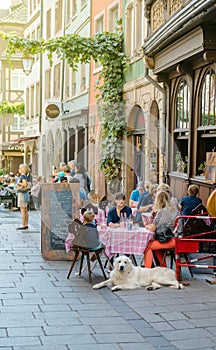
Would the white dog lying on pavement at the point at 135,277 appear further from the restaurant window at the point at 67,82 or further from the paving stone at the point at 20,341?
the restaurant window at the point at 67,82

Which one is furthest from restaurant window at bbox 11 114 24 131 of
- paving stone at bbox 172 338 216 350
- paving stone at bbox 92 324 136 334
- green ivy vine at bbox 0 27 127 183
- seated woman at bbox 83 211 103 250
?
paving stone at bbox 172 338 216 350

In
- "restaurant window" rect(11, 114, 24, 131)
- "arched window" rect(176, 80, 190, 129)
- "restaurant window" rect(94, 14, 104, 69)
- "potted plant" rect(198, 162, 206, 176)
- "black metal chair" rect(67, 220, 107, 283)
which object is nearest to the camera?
"black metal chair" rect(67, 220, 107, 283)

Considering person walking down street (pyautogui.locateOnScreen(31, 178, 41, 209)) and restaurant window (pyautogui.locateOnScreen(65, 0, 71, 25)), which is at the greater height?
restaurant window (pyautogui.locateOnScreen(65, 0, 71, 25))

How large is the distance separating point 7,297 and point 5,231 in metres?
7.34

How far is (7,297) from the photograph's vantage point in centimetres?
877

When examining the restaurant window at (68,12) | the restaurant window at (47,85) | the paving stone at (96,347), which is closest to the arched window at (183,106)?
the paving stone at (96,347)

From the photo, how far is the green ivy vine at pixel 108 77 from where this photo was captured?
19.0 m

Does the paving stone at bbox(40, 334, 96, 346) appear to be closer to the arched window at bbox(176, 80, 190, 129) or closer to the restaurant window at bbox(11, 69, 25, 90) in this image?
the arched window at bbox(176, 80, 190, 129)

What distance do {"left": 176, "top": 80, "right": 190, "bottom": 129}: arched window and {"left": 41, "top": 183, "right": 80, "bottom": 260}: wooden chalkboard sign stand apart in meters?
3.79

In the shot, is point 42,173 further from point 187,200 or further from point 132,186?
point 187,200

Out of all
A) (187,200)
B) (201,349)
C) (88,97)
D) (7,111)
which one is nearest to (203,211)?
(187,200)

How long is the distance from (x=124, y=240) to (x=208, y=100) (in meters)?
3.97

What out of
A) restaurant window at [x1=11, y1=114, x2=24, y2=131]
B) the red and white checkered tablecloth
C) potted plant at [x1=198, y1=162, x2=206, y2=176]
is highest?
restaurant window at [x1=11, y1=114, x2=24, y2=131]

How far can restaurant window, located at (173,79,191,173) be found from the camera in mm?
14474
